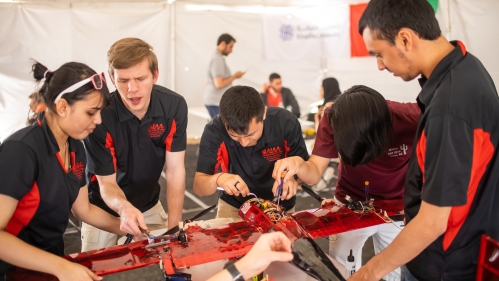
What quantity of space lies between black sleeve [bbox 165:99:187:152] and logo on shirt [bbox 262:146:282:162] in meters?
0.55

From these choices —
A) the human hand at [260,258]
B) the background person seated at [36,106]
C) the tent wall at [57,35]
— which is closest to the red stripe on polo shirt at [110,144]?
the background person seated at [36,106]

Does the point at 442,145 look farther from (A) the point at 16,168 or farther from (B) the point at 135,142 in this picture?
(B) the point at 135,142

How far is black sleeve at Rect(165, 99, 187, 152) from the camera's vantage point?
301cm

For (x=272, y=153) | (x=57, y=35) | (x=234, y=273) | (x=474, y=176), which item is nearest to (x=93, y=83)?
(x=234, y=273)

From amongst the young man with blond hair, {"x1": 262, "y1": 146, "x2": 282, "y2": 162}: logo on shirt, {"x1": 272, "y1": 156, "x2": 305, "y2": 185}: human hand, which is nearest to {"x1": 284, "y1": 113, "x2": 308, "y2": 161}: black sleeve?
{"x1": 262, "y1": 146, "x2": 282, "y2": 162}: logo on shirt

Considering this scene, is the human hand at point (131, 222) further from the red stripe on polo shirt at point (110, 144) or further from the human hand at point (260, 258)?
the human hand at point (260, 258)

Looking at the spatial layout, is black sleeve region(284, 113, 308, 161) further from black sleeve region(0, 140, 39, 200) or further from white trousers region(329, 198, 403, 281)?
black sleeve region(0, 140, 39, 200)

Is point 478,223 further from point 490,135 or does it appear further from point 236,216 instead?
point 236,216

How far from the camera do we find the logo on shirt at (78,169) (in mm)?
2229

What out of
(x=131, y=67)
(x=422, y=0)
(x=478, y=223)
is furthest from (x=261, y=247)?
(x=131, y=67)

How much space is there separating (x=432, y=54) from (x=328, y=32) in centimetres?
769

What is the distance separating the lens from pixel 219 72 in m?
7.84

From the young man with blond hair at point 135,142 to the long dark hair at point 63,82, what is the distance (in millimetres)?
528

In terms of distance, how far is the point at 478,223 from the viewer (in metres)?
1.73
